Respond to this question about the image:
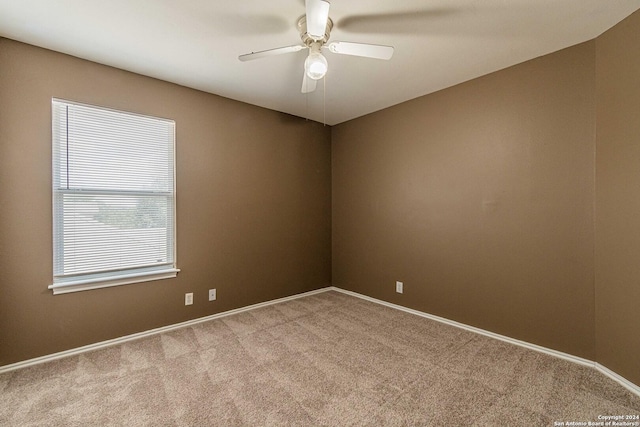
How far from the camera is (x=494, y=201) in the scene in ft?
8.66

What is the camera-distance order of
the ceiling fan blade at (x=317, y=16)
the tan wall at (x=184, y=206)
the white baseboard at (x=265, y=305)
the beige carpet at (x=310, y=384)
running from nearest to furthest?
the ceiling fan blade at (x=317, y=16) < the beige carpet at (x=310, y=384) < the white baseboard at (x=265, y=305) < the tan wall at (x=184, y=206)

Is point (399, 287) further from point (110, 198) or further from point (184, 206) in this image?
point (110, 198)

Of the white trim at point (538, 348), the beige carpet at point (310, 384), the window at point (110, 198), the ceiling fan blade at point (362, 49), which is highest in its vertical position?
the ceiling fan blade at point (362, 49)

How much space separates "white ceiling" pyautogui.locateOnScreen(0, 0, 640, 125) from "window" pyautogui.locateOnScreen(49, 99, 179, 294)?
0.55 meters

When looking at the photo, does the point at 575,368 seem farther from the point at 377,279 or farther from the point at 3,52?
the point at 3,52

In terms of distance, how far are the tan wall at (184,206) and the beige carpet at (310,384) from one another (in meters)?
0.34

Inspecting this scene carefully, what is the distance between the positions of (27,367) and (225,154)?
2.45 m

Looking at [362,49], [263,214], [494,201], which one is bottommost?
[263,214]

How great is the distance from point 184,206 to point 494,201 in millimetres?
3120

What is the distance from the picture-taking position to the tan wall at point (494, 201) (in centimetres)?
219

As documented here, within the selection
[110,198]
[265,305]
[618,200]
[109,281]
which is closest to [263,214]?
[265,305]

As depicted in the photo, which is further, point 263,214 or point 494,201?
point 263,214

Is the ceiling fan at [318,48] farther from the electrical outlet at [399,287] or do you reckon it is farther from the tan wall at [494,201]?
the electrical outlet at [399,287]

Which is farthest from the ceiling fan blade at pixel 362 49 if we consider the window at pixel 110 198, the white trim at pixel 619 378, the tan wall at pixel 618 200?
the white trim at pixel 619 378
